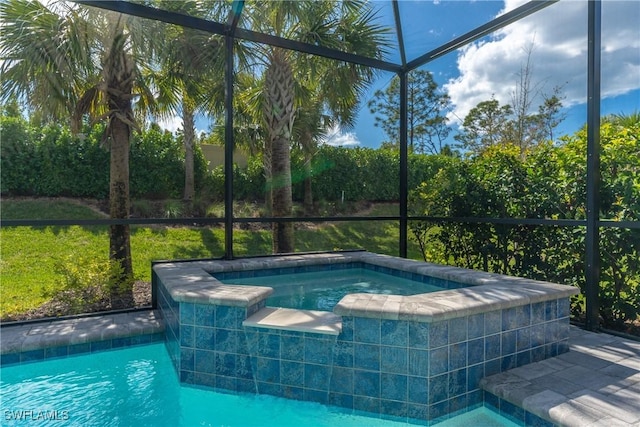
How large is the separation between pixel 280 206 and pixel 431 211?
3.03 metres

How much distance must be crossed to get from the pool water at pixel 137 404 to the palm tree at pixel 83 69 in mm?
1890

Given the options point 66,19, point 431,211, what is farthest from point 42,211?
point 431,211

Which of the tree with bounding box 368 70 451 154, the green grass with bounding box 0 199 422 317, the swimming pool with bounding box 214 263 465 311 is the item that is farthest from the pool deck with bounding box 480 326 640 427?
the tree with bounding box 368 70 451 154

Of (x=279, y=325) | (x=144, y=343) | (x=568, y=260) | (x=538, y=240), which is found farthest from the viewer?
(x=538, y=240)

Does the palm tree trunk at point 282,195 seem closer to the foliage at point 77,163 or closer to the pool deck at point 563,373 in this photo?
the foliage at point 77,163

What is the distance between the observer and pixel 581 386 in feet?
8.21

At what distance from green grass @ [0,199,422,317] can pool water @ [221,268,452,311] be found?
118 inches

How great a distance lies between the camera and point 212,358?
3006 millimetres

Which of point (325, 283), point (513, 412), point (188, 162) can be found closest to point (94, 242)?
point (188, 162)

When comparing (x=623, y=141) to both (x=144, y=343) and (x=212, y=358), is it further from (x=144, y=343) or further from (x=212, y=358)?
(x=144, y=343)

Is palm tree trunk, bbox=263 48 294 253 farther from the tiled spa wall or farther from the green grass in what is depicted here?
the tiled spa wall

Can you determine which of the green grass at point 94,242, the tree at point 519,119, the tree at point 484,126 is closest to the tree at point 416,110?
the tree at point 484,126

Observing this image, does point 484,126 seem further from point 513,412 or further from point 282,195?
point 513,412

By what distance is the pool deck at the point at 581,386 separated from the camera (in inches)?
84.3
